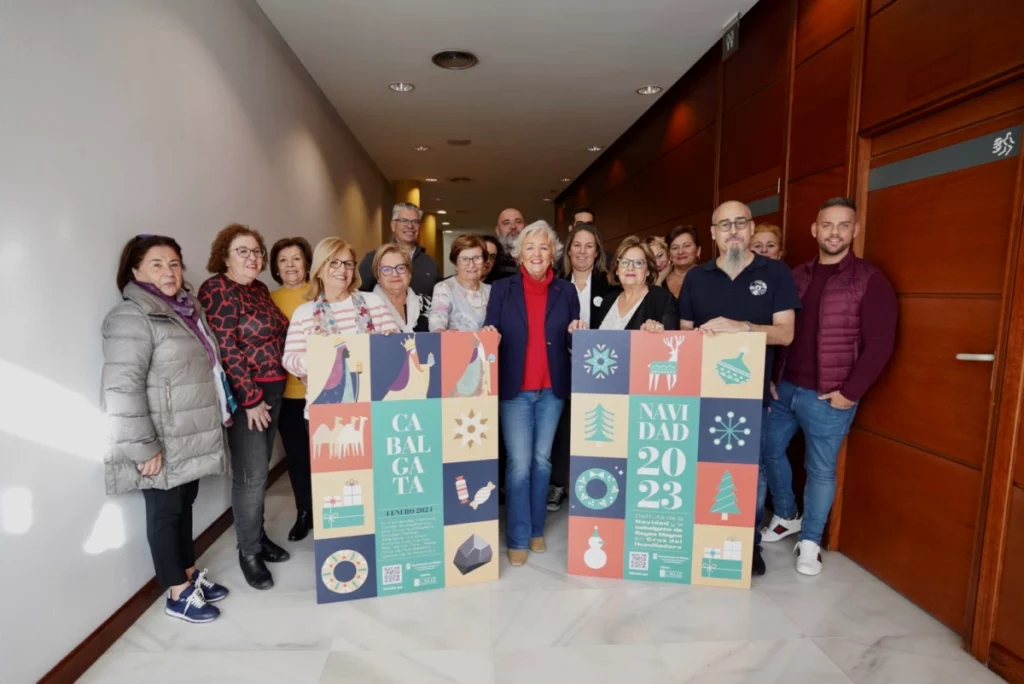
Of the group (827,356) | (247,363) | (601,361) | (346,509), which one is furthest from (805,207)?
(247,363)

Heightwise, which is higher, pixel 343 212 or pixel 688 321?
pixel 343 212

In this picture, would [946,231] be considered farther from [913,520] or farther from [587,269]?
[587,269]

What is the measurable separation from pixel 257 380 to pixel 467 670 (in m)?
1.54

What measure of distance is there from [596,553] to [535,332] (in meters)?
1.08

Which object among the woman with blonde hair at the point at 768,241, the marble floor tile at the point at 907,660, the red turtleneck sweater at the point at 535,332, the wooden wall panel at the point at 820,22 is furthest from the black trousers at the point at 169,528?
the wooden wall panel at the point at 820,22

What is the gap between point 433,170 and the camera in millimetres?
8695

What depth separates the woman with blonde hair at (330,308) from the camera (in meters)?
2.53

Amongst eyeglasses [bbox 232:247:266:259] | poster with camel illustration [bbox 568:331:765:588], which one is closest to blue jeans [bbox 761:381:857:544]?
poster with camel illustration [bbox 568:331:765:588]

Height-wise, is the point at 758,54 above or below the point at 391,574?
above

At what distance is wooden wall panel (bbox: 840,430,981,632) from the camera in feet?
7.36

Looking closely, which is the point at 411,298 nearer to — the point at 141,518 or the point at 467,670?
the point at 141,518

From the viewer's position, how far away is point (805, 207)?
3.17 meters

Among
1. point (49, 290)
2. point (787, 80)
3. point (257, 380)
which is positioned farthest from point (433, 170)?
point (49, 290)

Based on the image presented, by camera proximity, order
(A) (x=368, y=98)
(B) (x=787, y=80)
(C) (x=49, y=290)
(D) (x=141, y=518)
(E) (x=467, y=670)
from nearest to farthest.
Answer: (C) (x=49, y=290), (E) (x=467, y=670), (D) (x=141, y=518), (B) (x=787, y=80), (A) (x=368, y=98)
